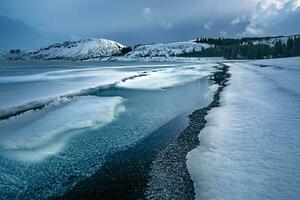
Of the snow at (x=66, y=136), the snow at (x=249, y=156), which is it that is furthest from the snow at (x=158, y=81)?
the snow at (x=249, y=156)

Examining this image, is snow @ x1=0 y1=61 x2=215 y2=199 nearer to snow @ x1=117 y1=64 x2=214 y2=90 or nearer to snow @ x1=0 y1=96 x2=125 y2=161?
snow @ x1=0 y1=96 x2=125 y2=161

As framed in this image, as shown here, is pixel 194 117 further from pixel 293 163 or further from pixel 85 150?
pixel 293 163

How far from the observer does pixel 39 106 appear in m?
19.1

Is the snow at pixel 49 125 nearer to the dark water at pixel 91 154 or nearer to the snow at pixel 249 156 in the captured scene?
the dark water at pixel 91 154

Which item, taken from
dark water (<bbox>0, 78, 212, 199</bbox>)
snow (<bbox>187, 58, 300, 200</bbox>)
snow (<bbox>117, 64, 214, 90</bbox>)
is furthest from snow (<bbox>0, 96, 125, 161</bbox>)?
snow (<bbox>117, 64, 214, 90</bbox>)

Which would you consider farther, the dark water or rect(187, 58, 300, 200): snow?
the dark water

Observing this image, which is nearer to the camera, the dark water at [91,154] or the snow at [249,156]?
the snow at [249,156]

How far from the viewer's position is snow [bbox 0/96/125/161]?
11.0m

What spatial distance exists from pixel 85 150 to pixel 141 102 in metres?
10.7

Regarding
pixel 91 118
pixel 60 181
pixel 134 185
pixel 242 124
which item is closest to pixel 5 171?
pixel 60 181

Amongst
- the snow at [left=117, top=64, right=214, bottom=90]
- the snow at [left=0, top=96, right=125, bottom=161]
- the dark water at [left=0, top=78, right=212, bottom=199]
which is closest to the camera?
the dark water at [left=0, top=78, right=212, bottom=199]

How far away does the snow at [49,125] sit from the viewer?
433 inches

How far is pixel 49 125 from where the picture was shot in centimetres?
1435

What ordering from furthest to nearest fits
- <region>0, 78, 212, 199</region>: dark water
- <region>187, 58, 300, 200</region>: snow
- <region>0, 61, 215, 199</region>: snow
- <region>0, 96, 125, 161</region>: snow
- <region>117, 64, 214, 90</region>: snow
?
<region>117, 64, 214, 90</region>: snow, <region>0, 96, 125, 161</region>: snow, <region>0, 61, 215, 199</region>: snow, <region>0, 78, 212, 199</region>: dark water, <region>187, 58, 300, 200</region>: snow
